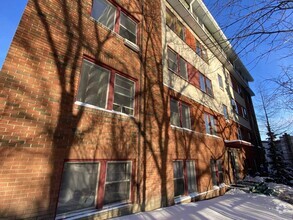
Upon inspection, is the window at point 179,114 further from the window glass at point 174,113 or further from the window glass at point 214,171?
Answer: the window glass at point 214,171

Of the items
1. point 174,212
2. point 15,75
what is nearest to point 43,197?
point 15,75

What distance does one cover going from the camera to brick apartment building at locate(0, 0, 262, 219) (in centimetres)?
391

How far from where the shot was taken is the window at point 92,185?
439 cm

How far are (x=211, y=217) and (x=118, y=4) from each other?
9.24 m

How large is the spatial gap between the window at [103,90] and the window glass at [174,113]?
120 inches

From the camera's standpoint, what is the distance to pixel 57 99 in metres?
4.67

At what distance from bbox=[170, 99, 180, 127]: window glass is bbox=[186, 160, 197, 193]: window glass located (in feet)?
7.45

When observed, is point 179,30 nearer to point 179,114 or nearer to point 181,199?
point 179,114

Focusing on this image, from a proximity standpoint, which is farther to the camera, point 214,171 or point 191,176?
point 214,171

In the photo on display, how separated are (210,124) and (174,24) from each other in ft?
25.9

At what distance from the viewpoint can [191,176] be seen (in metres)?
8.99

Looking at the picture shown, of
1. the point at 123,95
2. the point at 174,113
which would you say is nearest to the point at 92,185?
the point at 123,95

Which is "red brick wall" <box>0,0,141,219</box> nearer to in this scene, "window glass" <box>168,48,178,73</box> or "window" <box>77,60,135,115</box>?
"window" <box>77,60,135,115</box>

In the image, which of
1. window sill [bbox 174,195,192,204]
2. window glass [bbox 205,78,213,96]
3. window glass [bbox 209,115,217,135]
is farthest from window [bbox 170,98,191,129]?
window glass [bbox 205,78,213,96]
